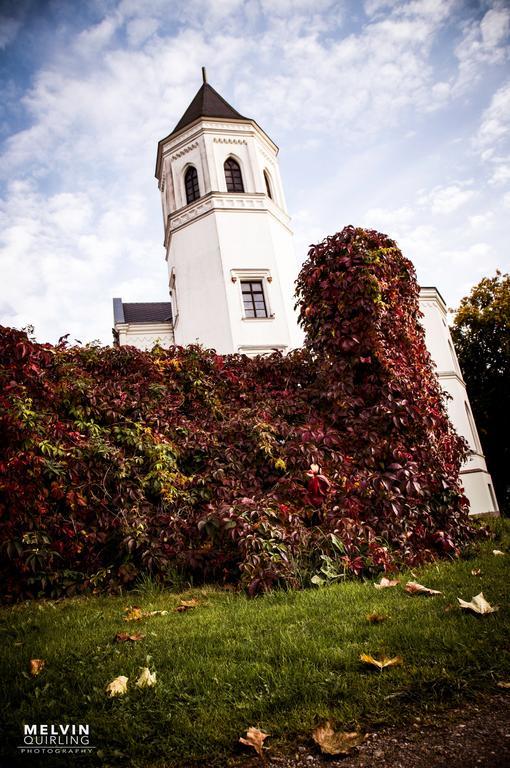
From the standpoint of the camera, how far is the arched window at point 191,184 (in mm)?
20703

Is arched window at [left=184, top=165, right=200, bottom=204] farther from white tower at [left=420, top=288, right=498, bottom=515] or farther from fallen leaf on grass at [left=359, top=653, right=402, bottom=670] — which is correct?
fallen leaf on grass at [left=359, top=653, right=402, bottom=670]

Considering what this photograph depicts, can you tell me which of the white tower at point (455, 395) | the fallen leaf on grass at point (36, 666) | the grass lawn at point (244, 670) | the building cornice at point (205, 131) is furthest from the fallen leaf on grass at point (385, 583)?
the building cornice at point (205, 131)

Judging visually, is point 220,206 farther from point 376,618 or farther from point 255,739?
point 255,739

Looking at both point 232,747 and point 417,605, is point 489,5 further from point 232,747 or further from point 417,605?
point 232,747

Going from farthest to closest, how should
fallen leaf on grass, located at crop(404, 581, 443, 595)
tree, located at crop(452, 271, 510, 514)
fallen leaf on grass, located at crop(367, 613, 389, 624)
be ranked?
tree, located at crop(452, 271, 510, 514), fallen leaf on grass, located at crop(404, 581, 443, 595), fallen leaf on grass, located at crop(367, 613, 389, 624)

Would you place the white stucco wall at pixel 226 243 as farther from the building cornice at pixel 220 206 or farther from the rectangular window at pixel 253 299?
the rectangular window at pixel 253 299

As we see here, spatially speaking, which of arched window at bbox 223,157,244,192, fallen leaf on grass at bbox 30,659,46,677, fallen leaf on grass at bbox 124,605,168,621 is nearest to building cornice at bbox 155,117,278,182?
arched window at bbox 223,157,244,192

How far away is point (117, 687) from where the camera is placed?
2.42 metres

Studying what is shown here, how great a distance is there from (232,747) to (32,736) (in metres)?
0.93

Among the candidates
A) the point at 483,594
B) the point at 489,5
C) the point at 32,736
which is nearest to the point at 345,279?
the point at 483,594

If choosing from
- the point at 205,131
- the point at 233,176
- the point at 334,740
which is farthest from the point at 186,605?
the point at 205,131

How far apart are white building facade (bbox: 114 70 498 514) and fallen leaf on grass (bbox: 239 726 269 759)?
15308 mm

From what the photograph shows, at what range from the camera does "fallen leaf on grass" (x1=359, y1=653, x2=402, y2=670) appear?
243 cm

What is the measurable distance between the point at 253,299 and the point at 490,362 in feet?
61.3
